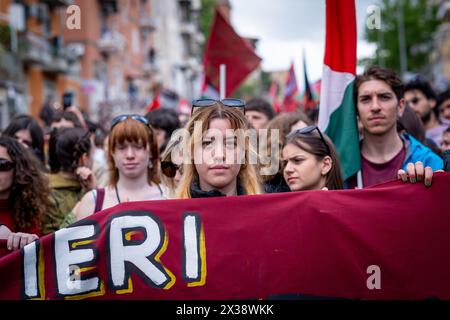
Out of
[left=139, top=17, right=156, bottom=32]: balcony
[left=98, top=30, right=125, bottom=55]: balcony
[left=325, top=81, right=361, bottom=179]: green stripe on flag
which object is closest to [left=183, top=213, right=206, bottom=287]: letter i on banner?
[left=325, top=81, right=361, bottom=179]: green stripe on flag

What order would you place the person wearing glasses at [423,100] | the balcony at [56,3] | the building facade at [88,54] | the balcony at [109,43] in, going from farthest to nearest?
the balcony at [109,43] → the balcony at [56,3] → the building facade at [88,54] → the person wearing glasses at [423,100]

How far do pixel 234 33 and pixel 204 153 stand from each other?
3.82 m

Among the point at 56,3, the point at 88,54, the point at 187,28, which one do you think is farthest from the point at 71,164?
the point at 187,28

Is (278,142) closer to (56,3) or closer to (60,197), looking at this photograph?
(60,197)

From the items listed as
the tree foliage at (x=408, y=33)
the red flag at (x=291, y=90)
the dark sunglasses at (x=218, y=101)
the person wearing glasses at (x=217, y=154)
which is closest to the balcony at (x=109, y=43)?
the tree foliage at (x=408, y=33)

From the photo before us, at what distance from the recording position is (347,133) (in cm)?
480

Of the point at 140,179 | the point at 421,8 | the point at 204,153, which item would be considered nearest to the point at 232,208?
the point at 204,153

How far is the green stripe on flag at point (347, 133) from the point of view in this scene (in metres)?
4.68

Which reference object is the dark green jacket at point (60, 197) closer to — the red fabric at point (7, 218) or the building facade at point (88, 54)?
the red fabric at point (7, 218)

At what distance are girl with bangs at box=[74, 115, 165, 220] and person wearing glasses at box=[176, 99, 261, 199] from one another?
1029 millimetres

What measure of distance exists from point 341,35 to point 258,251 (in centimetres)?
230

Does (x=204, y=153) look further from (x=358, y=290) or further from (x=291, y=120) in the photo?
(x=291, y=120)

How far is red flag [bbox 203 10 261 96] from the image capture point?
6996 millimetres

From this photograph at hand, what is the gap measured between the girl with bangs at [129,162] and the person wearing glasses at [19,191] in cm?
38
